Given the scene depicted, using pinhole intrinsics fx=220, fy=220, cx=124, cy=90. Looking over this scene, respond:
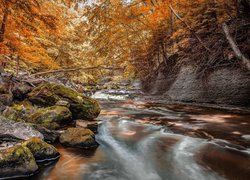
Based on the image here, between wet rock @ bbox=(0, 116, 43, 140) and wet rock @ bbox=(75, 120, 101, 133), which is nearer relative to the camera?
wet rock @ bbox=(0, 116, 43, 140)

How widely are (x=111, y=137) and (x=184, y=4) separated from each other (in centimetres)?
663

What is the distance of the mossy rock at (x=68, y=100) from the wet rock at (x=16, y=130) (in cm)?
245

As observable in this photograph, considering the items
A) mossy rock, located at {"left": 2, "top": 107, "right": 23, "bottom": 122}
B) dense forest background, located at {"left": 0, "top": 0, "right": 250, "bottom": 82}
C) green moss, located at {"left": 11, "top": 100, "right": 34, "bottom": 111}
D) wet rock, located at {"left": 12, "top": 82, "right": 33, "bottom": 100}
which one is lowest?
mossy rock, located at {"left": 2, "top": 107, "right": 23, "bottom": 122}

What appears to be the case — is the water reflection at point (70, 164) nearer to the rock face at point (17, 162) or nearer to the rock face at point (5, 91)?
the rock face at point (17, 162)

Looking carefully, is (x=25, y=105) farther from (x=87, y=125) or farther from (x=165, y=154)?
(x=165, y=154)

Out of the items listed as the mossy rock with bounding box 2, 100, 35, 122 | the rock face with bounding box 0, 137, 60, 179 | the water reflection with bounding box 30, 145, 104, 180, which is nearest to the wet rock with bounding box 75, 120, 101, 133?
the mossy rock with bounding box 2, 100, 35, 122

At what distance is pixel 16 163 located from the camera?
3.13m

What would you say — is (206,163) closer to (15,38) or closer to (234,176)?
(234,176)

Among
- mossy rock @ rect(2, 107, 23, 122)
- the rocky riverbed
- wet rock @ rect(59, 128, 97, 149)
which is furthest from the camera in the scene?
mossy rock @ rect(2, 107, 23, 122)

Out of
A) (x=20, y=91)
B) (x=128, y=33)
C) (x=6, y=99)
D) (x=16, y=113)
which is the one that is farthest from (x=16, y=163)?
(x=128, y=33)

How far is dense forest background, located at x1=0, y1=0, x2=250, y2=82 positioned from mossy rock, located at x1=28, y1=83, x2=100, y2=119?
3.84 feet

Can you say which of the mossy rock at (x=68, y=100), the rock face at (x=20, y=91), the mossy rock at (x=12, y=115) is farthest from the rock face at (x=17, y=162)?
the rock face at (x=20, y=91)

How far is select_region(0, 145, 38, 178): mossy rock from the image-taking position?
307 centimetres

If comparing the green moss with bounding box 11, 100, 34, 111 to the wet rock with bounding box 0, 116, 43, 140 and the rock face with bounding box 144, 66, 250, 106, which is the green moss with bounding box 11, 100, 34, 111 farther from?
the rock face with bounding box 144, 66, 250, 106
